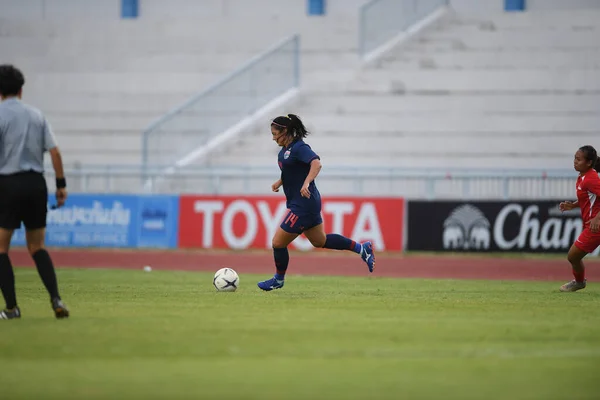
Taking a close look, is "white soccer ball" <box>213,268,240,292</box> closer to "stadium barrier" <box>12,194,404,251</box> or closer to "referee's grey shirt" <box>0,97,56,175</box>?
"referee's grey shirt" <box>0,97,56,175</box>

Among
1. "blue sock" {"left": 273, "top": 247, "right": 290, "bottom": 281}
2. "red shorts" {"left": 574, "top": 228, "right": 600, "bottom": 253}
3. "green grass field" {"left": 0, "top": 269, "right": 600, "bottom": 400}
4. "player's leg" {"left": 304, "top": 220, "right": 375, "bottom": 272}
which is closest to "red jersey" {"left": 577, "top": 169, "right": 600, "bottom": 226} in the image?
"red shorts" {"left": 574, "top": 228, "right": 600, "bottom": 253}

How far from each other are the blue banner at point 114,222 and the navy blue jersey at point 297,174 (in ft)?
43.4

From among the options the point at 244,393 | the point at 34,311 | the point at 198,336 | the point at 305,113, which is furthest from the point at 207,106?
the point at 244,393

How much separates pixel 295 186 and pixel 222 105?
1531 centimetres

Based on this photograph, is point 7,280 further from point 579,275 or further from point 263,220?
point 263,220

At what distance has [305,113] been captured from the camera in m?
30.3

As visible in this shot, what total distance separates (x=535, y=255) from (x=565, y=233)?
33.8 inches

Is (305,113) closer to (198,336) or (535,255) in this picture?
(535,255)

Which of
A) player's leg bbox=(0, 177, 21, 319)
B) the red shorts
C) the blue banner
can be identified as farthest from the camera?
the blue banner

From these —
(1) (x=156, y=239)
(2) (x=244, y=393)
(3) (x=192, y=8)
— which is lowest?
(1) (x=156, y=239)

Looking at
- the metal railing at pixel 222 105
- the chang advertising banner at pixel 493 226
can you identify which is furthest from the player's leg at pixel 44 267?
the metal railing at pixel 222 105

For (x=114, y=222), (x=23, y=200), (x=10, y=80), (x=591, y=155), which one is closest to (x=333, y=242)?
(x=591, y=155)

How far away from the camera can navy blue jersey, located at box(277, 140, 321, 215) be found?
13180 millimetres

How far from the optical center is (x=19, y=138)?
955cm
